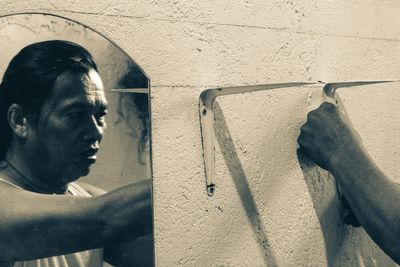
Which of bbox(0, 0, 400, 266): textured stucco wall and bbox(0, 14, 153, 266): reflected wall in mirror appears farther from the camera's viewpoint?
bbox(0, 0, 400, 266): textured stucco wall

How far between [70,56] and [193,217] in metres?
0.38

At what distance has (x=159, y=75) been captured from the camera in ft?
3.33

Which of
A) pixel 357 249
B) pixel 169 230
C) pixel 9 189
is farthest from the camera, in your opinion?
pixel 357 249

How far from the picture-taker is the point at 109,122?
0.93 metres

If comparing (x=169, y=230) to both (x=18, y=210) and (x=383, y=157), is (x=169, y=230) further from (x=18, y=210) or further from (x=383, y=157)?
(x=383, y=157)

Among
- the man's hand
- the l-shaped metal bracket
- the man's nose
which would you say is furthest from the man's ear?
the man's hand

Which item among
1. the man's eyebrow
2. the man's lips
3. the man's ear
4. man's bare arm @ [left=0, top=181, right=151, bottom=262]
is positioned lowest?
man's bare arm @ [left=0, top=181, right=151, bottom=262]

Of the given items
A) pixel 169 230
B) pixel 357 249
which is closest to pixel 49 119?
pixel 169 230

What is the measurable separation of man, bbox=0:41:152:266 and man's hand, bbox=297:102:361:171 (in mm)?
470

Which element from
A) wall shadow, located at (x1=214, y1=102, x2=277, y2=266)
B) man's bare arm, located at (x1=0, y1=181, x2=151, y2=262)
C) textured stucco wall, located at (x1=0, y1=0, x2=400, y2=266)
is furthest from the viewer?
wall shadow, located at (x1=214, y1=102, x2=277, y2=266)

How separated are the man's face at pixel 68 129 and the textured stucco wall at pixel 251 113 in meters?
0.11

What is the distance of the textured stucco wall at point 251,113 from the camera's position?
1005mm

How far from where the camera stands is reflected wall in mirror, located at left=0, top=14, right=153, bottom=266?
0.84 metres

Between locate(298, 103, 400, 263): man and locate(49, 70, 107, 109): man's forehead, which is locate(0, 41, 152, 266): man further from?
locate(298, 103, 400, 263): man
